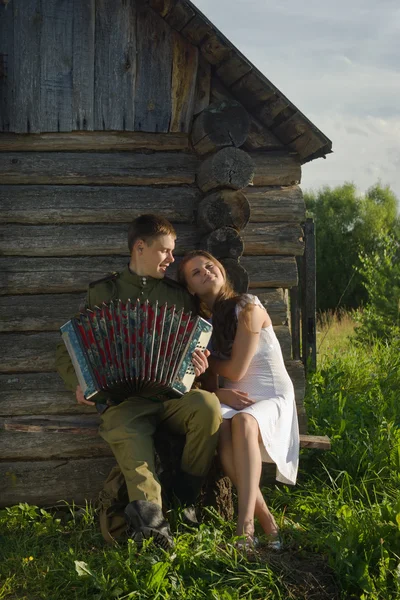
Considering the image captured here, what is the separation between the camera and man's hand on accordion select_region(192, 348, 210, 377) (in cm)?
504

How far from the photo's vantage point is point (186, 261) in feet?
18.0

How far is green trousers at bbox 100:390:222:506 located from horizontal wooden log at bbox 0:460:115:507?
4.25 ft

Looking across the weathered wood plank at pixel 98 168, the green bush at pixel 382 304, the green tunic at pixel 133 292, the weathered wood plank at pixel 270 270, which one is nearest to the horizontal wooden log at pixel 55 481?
the green tunic at pixel 133 292

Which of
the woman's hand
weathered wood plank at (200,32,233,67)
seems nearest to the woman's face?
the woman's hand

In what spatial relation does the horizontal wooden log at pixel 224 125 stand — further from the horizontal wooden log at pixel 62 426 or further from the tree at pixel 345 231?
the tree at pixel 345 231

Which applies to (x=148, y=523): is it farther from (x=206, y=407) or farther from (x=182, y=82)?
(x=182, y=82)

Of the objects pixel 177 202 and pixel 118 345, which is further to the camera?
pixel 177 202

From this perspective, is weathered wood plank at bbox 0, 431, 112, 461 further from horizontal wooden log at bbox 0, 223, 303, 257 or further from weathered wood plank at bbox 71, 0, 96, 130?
weathered wood plank at bbox 71, 0, 96, 130

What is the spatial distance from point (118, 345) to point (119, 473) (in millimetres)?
938

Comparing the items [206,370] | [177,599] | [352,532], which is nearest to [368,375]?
[206,370]

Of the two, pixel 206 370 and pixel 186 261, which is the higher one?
pixel 186 261

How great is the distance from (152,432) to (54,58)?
3.03m

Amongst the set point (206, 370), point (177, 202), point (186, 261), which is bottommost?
point (206, 370)

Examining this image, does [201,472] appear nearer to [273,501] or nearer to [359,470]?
[273,501]
